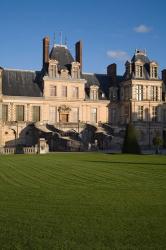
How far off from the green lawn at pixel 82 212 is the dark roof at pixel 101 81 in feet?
103

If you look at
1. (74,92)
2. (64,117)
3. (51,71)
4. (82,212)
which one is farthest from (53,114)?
(82,212)

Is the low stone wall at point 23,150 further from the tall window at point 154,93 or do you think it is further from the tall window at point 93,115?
the tall window at point 154,93

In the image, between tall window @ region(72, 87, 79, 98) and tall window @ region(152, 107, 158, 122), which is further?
tall window @ region(152, 107, 158, 122)

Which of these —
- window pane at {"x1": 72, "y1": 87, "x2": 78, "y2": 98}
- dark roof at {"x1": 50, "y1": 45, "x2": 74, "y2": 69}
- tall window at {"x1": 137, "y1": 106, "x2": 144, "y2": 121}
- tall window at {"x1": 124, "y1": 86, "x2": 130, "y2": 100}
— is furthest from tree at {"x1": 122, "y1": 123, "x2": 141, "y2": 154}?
dark roof at {"x1": 50, "y1": 45, "x2": 74, "y2": 69}

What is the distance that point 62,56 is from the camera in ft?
142

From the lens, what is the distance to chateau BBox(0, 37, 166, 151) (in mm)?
38531

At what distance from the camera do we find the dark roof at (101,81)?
44487 millimetres

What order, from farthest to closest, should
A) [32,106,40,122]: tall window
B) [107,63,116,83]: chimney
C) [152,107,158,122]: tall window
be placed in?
[107,63,116,83]: chimney → [152,107,158,122]: tall window → [32,106,40,122]: tall window

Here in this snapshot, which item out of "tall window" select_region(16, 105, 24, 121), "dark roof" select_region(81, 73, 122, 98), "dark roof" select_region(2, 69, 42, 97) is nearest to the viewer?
"tall window" select_region(16, 105, 24, 121)

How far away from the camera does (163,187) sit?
11508 mm

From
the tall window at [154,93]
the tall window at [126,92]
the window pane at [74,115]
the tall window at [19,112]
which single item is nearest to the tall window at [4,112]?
the tall window at [19,112]

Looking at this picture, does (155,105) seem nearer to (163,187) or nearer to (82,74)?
(82,74)

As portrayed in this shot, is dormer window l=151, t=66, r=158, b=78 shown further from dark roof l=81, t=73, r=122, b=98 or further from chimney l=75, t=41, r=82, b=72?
chimney l=75, t=41, r=82, b=72

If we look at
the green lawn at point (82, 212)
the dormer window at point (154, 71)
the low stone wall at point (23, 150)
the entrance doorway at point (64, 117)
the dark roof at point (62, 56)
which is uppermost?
the dark roof at point (62, 56)
